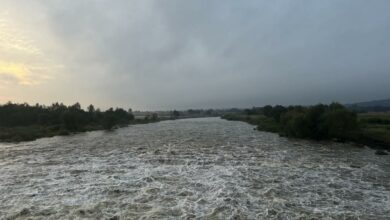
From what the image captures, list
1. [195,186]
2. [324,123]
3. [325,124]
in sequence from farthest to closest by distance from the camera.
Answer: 1. [324,123]
2. [325,124]
3. [195,186]

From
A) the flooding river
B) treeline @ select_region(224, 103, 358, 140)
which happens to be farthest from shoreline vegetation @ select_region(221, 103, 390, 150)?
the flooding river

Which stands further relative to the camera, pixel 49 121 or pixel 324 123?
pixel 49 121

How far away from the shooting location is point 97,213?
17.8 meters

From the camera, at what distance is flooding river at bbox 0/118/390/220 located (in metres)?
18.2

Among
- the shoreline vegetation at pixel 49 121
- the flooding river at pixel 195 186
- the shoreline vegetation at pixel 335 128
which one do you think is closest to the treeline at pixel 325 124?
the shoreline vegetation at pixel 335 128

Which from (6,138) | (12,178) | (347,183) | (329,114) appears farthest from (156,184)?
(6,138)

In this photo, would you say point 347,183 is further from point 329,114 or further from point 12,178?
point 329,114

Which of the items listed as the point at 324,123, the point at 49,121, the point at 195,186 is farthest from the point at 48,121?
the point at 195,186

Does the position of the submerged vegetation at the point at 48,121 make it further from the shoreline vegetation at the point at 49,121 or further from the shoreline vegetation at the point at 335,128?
the shoreline vegetation at the point at 335,128

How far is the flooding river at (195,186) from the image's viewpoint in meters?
18.2

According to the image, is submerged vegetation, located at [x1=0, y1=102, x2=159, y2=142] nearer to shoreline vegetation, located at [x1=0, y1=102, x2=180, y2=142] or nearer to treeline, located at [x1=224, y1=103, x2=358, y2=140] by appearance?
shoreline vegetation, located at [x1=0, y1=102, x2=180, y2=142]

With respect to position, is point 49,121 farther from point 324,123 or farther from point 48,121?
point 324,123

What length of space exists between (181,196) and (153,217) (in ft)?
14.1

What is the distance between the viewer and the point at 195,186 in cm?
2400
